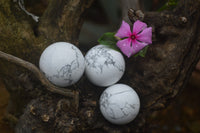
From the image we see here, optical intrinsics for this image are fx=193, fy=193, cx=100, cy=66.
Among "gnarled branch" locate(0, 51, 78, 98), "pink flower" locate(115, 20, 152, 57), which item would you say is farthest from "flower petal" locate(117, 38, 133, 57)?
"gnarled branch" locate(0, 51, 78, 98)

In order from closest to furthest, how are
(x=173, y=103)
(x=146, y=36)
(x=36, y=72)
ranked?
(x=36, y=72), (x=146, y=36), (x=173, y=103)

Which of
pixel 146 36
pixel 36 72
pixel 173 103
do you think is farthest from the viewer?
pixel 173 103

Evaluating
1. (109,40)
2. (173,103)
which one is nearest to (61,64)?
(109,40)

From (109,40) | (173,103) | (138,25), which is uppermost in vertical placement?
(138,25)

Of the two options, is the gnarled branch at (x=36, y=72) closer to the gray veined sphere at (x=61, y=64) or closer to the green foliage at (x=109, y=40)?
the gray veined sphere at (x=61, y=64)

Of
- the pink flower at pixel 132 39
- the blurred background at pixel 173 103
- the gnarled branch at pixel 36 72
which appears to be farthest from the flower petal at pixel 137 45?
the blurred background at pixel 173 103

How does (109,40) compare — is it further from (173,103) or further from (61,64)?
(173,103)
